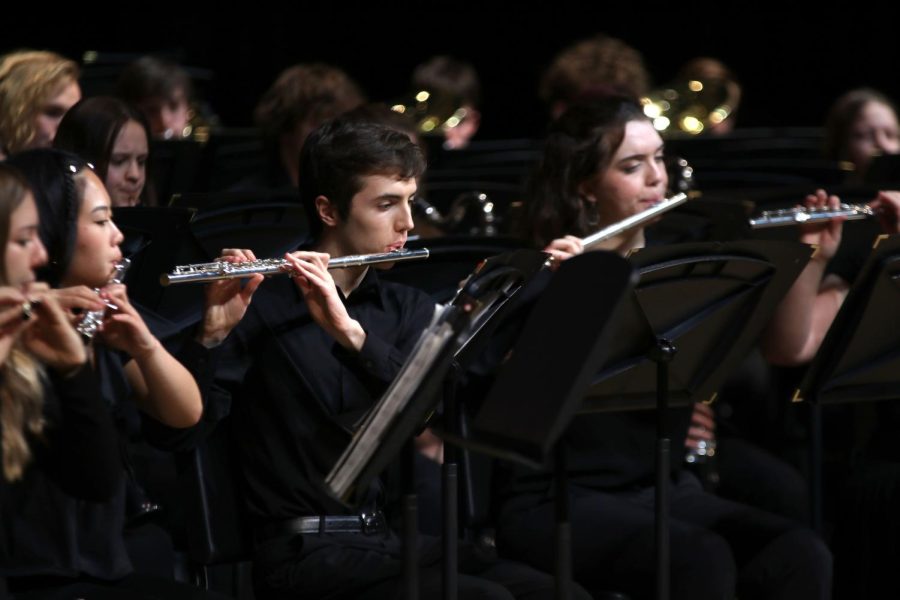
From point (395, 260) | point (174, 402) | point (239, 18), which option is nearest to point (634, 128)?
point (395, 260)

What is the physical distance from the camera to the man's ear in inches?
108

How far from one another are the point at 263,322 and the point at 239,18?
193 inches

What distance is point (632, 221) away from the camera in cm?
312

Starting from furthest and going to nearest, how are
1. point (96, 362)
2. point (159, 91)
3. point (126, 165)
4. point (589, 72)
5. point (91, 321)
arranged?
1. point (589, 72)
2. point (159, 91)
3. point (126, 165)
4. point (96, 362)
5. point (91, 321)

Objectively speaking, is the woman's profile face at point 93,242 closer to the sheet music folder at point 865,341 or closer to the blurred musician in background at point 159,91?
the sheet music folder at point 865,341

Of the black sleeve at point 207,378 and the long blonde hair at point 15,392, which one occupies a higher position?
the long blonde hair at point 15,392

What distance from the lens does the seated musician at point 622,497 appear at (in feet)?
9.08

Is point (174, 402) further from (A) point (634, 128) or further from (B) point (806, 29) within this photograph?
(B) point (806, 29)

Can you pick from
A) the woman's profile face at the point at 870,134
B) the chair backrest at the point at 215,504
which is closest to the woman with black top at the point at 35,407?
the chair backrest at the point at 215,504

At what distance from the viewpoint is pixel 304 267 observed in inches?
97.8

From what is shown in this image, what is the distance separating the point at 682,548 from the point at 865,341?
53 centimetres

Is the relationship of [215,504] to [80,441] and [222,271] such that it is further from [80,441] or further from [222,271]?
[80,441]

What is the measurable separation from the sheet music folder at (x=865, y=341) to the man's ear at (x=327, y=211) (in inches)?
36.7

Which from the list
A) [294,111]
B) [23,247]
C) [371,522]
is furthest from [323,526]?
[294,111]
